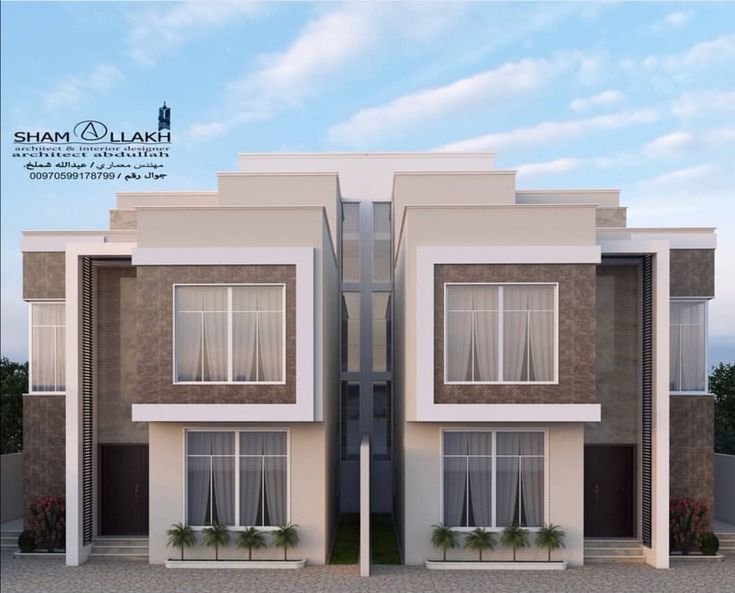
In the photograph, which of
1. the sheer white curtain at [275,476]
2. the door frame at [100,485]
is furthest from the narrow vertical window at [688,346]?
the door frame at [100,485]

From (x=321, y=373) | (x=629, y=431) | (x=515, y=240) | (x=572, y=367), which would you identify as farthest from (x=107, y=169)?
(x=629, y=431)

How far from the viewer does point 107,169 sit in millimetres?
18625

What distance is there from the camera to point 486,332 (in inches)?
560

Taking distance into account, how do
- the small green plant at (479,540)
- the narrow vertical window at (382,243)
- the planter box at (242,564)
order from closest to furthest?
the planter box at (242,564) < the small green plant at (479,540) < the narrow vertical window at (382,243)

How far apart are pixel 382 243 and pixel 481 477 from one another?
991 cm

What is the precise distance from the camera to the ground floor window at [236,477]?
14578 millimetres

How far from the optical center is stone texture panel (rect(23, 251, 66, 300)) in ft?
55.8

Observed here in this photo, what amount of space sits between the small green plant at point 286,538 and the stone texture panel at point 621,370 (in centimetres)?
715

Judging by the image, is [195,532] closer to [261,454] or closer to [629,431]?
[261,454]

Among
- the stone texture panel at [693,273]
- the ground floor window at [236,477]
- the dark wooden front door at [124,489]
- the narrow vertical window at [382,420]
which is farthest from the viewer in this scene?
the narrow vertical window at [382,420]

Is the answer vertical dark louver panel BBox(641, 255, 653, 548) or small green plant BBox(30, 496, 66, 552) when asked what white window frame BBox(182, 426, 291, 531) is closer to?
small green plant BBox(30, 496, 66, 552)

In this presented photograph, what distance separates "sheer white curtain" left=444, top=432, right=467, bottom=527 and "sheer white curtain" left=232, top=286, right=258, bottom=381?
4313 millimetres

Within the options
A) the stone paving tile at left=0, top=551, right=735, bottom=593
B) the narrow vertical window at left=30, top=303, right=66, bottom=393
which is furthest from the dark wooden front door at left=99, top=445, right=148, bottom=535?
the narrow vertical window at left=30, top=303, right=66, bottom=393

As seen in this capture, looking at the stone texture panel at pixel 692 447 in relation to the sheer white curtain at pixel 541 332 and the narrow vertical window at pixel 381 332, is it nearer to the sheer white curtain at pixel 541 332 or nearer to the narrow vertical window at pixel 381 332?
the sheer white curtain at pixel 541 332
